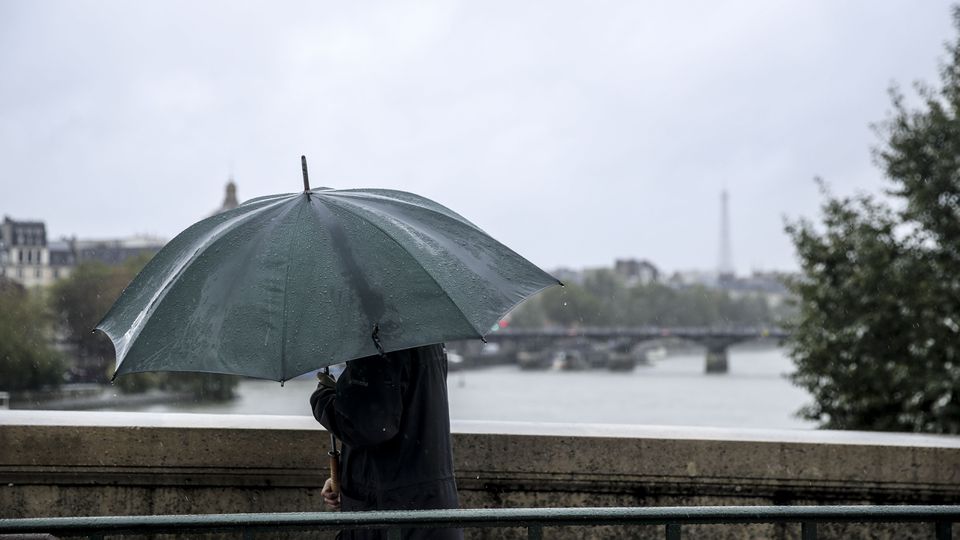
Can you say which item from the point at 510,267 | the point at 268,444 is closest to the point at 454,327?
the point at 510,267

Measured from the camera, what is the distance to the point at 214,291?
2.38m

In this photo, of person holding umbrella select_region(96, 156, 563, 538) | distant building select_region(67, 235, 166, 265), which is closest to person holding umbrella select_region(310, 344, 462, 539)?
person holding umbrella select_region(96, 156, 563, 538)

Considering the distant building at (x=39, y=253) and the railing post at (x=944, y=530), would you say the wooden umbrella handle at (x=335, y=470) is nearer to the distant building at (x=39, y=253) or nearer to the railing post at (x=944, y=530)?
the railing post at (x=944, y=530)

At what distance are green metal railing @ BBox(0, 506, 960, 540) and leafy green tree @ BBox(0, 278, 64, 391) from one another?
5425 cm

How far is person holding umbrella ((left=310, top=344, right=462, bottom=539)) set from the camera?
234 centimetres

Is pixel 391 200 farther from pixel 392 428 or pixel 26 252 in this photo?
pixel 26 252

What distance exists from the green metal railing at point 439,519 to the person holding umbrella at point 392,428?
42cm

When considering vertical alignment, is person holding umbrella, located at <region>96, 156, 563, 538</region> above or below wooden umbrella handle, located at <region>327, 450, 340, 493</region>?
above

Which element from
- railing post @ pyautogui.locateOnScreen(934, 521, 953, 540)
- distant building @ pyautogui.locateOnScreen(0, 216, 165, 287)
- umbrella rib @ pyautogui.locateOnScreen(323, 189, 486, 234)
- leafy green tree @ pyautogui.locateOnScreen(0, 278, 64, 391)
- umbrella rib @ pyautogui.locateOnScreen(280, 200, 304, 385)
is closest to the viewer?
railing post @ pyautogui.locateOnScreen(934, 521, 953, 540)

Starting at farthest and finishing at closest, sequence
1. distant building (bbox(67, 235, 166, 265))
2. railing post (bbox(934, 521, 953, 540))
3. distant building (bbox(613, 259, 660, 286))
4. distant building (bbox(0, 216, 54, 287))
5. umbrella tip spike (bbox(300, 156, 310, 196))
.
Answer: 1. distant building (bbox(613, 259, 660, 286))
2. distant building (bbox(67, 235, 166, 265))
3. distant building (bbox(0, 216, 54, 287))
4. umbrella tip spike (bbox(300, 156, 310, 196))
5. railing post (bbox(934, 521, 953, 540))

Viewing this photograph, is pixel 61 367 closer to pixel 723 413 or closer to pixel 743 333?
pixel 723 413

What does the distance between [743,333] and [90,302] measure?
41.7 meters

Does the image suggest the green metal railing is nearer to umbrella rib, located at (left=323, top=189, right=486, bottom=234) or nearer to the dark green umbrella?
the dark green umbrella

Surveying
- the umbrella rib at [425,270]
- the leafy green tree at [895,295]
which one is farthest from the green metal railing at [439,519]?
the leafy green tree at [895,295]
